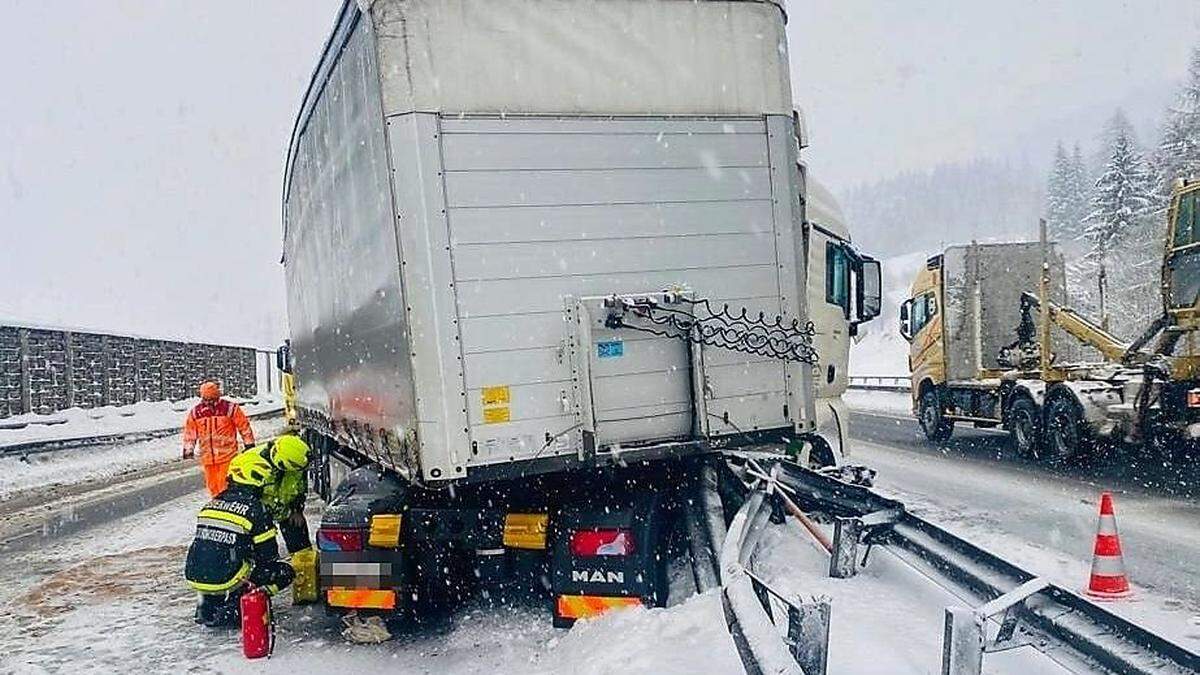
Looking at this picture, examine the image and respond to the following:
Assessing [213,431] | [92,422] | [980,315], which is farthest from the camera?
[92,422]

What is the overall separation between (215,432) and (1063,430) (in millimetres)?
10201

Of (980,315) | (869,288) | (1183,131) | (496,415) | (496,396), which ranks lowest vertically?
(496,415)

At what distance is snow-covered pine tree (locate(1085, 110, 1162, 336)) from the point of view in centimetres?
4081

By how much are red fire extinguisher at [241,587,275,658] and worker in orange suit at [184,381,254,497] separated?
4648 mm

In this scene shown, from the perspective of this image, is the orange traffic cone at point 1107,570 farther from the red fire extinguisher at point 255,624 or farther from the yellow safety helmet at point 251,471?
the yellow safety helmet at point 251,471

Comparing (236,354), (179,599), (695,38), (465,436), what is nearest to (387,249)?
(465,436)

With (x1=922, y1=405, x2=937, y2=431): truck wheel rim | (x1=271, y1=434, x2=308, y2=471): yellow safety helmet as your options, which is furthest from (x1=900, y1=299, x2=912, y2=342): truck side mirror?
(x1=271, y1=434, x2=308, y2=471): yellow safety helmet

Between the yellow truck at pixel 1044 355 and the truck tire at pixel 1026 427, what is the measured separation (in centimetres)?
2

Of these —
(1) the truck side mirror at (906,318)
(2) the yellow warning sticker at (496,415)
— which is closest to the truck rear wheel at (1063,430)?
(1) the truck side mirror at (906,318)

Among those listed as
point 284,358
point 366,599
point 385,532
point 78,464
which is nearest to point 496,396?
point 385,532

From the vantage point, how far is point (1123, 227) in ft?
148

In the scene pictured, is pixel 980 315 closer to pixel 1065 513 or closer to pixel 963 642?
pixel 1065 513

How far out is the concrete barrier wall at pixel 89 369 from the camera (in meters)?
21.2

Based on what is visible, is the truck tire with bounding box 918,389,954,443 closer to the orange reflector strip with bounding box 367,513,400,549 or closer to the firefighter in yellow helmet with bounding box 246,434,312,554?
the firefighter in yellow helmet with bounding box 246,434,312,554
